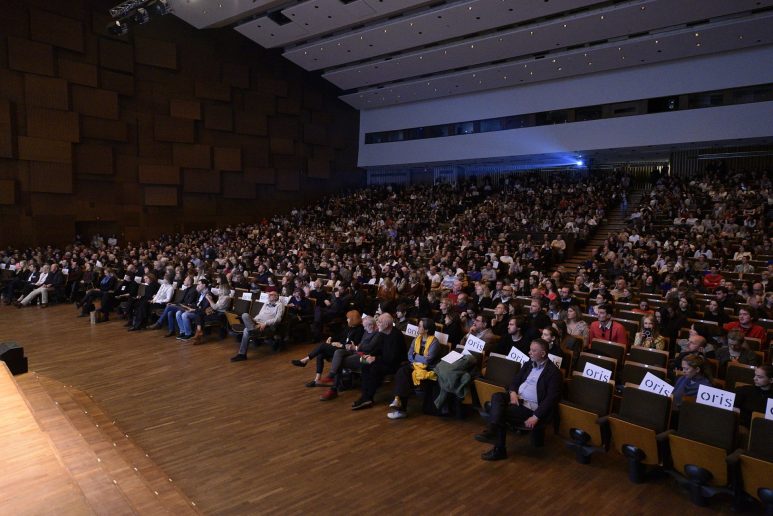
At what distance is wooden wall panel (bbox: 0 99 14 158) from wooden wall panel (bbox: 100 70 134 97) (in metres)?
2.97

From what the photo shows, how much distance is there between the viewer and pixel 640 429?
3.55m

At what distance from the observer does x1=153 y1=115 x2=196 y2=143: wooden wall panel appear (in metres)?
18.5

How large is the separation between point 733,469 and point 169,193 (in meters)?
19.4

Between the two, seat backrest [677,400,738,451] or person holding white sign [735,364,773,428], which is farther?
person holding white sign [735,364,773,428]

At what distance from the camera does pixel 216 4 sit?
665 inches

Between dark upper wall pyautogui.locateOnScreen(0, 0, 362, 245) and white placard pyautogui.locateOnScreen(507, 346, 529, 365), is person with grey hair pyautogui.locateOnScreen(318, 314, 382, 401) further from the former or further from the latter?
dark upper wall pyautogui.locateOnScreen(0, 0, 362, 245)

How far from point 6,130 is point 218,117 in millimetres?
6968

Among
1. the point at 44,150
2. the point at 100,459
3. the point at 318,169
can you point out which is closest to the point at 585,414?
the point at 100,459

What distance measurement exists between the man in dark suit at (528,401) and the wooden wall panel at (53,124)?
1729 cm

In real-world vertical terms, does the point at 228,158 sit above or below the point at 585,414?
above

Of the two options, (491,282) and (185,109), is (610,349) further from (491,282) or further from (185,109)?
(185,109)

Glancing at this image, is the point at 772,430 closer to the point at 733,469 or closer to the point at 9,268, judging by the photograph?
the point at 733,469

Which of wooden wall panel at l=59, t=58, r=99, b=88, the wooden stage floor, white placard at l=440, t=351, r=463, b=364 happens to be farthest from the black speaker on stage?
wooden wall panel at l=59, t=58, r=99, b=88

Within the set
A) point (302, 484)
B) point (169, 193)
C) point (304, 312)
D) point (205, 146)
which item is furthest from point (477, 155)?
point (302, 484)
